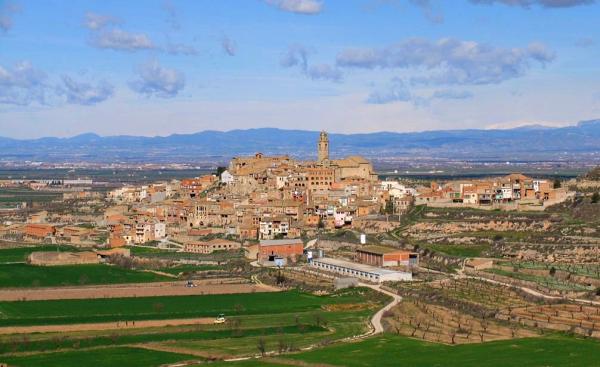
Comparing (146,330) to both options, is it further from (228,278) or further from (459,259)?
(459,259)

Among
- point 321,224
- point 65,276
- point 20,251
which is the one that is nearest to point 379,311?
point 65,276

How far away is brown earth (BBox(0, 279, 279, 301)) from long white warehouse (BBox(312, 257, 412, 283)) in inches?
194

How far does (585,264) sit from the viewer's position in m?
60.1

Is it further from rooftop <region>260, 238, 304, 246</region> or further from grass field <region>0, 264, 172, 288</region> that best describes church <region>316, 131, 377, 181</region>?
grass field <region>0, 264, 172, 288</region>

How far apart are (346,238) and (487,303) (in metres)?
23.8

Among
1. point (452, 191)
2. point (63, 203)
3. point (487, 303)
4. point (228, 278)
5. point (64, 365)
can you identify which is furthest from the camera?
point (63, 203)

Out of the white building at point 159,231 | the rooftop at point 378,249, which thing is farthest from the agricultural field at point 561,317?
the white building at point 159,231

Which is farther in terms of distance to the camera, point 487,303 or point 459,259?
point 459,259

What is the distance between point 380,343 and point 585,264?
22337 mm

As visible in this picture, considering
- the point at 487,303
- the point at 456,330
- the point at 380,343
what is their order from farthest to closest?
1. the point at 487,303
2. the point at 456,330
3. the point at 380,343

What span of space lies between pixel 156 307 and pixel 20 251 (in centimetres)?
2710

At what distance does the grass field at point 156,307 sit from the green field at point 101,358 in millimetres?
6415

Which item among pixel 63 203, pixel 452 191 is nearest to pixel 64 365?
pixel 452 191

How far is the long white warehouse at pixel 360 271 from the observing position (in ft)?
191
